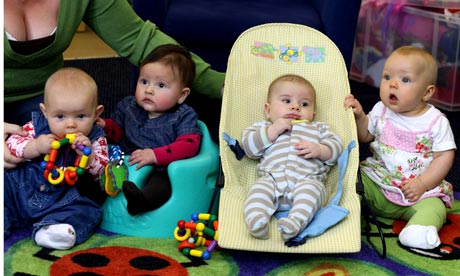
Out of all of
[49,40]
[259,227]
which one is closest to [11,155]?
[49,40]

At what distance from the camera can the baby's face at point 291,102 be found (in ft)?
7.13

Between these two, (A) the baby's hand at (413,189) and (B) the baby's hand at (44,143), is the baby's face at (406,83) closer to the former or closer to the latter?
(A) the baby's hand at (413,189)

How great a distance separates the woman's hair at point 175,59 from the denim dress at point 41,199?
0.35 m

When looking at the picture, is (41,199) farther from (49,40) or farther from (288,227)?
(288,227)

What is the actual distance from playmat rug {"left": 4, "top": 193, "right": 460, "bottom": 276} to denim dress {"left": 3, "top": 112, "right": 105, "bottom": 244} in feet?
0.16

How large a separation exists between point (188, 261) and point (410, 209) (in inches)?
25.0

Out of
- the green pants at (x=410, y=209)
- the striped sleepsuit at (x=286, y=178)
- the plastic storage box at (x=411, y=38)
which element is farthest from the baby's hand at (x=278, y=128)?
the plastic storage box at (x=411, y=38)

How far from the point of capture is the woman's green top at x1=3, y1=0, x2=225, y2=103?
2.26 m

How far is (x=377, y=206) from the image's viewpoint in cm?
226

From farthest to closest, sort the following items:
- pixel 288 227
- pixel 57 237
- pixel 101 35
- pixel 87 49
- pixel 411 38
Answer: pixel 87 49 < pixel 411 38 < pixel 101 35 < pixel 57 237 < pixel 288 227

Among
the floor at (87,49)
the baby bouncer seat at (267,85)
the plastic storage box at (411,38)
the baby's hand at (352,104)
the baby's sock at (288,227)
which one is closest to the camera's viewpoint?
the baby's sock at (288,227)

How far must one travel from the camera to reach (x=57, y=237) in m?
2.00

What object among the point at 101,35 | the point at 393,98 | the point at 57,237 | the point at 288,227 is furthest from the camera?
the point at 101,35

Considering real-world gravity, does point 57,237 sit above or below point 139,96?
below
